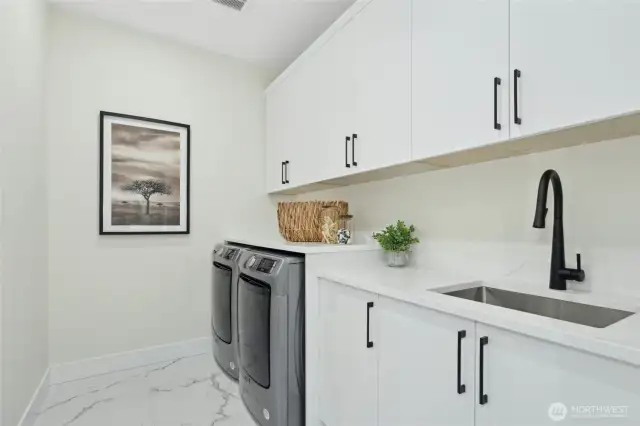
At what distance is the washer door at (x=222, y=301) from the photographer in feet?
7.72

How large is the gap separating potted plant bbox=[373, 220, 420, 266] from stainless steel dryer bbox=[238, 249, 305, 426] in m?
0.49

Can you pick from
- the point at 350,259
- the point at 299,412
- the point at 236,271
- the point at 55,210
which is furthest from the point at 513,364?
the point at 55,210

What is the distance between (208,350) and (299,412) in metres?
1.37

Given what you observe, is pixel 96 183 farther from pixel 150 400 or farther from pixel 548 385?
pixel 548 385

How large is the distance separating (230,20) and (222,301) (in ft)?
6.40

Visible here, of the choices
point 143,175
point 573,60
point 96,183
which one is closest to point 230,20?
point 143,175

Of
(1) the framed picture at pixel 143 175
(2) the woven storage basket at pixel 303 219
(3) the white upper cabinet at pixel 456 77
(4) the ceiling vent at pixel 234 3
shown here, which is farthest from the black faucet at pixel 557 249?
(1) the framed picture at pixel 143 175

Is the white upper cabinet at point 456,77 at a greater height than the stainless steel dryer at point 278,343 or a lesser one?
greater

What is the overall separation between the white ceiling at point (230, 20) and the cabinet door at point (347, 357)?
1.78 metres

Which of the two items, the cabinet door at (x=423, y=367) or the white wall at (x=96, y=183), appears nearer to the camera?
the cabinet door at (x=423, y=367)

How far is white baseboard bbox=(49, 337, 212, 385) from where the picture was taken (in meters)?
2.28

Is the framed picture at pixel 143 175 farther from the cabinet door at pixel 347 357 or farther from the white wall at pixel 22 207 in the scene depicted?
the cabinet door at pixel 347 357

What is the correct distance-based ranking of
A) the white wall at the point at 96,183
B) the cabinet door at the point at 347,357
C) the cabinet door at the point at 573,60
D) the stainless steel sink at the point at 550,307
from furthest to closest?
the white wall at the point at 96,183
the cabinet door at the point at 347,357
the stainless steel sink at the point at 550,307
the cabinet door at the point at 573,60

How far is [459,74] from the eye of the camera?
1378 millimetres
